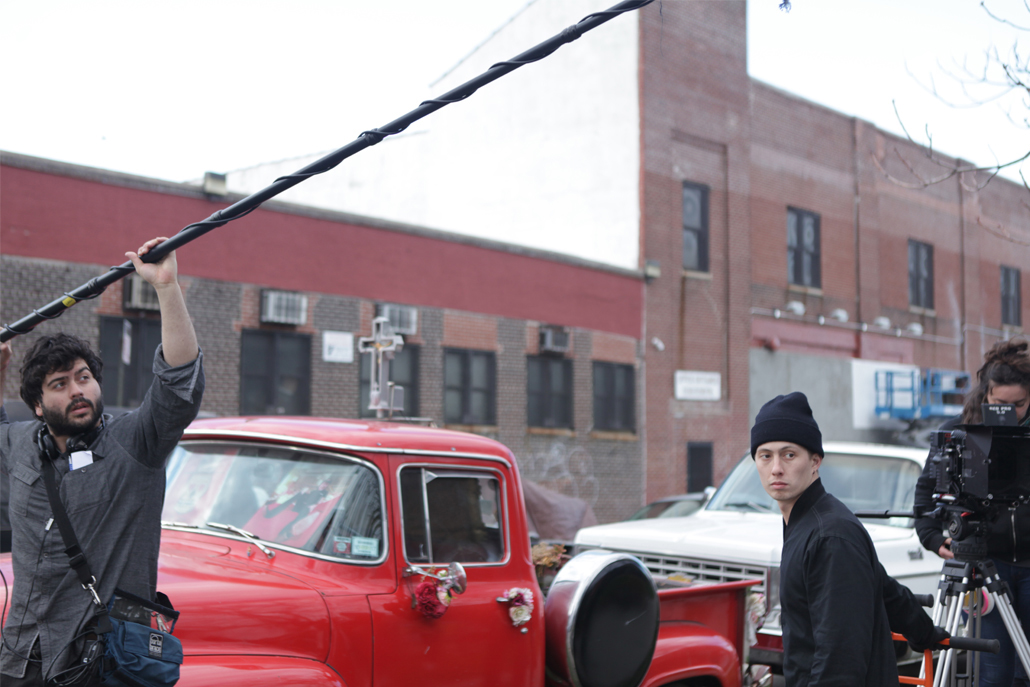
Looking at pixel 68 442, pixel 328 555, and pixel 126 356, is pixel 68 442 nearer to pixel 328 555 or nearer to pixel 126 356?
pixel 328 555

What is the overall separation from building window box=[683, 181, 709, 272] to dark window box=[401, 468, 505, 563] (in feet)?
65.3

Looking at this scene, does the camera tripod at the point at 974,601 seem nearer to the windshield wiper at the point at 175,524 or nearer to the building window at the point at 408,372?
the windshield wiper at the point at 175,524

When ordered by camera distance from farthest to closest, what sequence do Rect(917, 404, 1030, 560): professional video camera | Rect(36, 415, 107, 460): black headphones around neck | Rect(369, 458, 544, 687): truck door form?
Rect(917, 404, 1030, 560): professional video camera < Rect(369, 458, 544, 687): truck door < Rect(36, 415, 107, 460): black headphones around neck

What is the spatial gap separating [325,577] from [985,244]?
3346 cm

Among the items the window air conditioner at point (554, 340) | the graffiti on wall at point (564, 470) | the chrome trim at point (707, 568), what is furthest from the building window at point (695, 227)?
the chrome trim at point (707, 568)

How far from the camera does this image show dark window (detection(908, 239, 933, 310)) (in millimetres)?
30016

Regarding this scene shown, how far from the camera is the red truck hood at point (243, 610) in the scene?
3371 millimetres

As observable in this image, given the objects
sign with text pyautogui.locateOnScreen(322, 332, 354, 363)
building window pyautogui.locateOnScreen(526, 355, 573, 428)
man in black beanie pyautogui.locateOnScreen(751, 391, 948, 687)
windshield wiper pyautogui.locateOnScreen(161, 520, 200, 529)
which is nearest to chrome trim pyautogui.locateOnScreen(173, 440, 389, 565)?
windshield wiper pyautogui.locateOnScreen(161, 520, 200, 529)

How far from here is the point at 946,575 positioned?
414 cm

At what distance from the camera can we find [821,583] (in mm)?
2648

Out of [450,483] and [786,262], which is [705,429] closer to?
[786,262]

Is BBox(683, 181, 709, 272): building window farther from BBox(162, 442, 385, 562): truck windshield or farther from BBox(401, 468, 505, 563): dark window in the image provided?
BBox(162, 442, 385, 562): truck windshield

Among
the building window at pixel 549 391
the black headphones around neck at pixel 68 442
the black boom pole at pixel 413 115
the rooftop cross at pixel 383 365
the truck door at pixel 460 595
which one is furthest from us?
the building window at pixel 549 391

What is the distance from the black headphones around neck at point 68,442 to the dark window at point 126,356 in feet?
37.6
